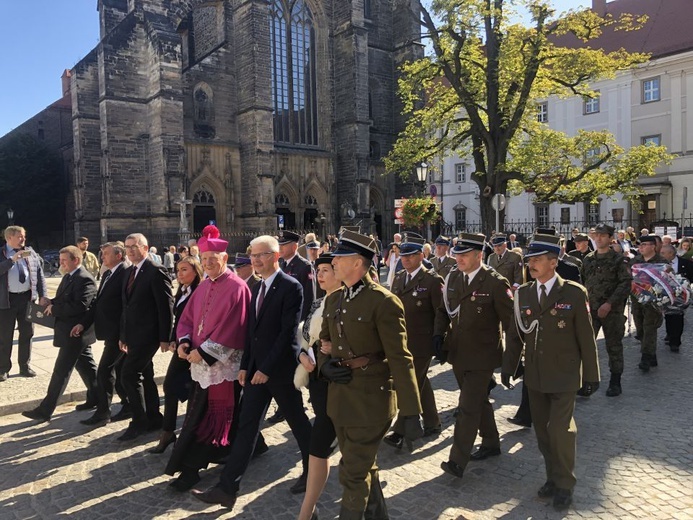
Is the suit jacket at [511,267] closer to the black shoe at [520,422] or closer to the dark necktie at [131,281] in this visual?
the black shoe at [520,422]

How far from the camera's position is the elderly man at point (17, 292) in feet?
25.4

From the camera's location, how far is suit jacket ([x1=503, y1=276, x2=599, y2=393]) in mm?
4094

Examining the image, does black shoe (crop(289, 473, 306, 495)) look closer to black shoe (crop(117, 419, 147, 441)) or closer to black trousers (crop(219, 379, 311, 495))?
black trousers (crop(219, 379, 311, 495))

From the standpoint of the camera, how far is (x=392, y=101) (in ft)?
126

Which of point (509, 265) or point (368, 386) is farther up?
point (509, 265)

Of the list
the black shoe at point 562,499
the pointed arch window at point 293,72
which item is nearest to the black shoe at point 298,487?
the black shoe at point 562,499

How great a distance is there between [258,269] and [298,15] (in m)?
33.7

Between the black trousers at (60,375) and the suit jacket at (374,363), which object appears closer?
the suit jacket at (374,363)

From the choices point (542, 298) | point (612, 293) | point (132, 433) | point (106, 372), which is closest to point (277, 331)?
point (542, 298)

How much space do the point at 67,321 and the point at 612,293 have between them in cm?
672

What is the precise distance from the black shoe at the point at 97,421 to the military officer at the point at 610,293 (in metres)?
5.99

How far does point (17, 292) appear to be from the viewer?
312 inches

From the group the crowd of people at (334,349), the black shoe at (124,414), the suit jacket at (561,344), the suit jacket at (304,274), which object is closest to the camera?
the crowd of people at (334,349)

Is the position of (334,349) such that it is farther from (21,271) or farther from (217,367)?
(21,271)
